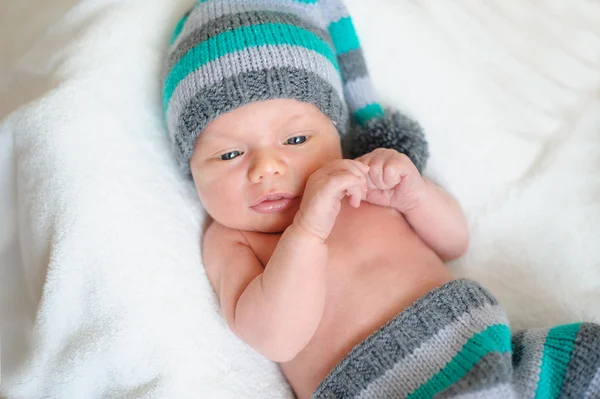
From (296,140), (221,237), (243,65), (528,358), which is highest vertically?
(243,65)

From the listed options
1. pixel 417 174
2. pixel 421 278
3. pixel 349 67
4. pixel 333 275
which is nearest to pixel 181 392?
pixel 333 275

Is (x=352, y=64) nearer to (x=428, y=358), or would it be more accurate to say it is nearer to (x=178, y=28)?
(x=178, y=28)

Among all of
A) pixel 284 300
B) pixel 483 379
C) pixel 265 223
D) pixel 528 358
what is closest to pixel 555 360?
pixel 528 358

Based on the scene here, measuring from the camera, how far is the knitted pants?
2.72 feet

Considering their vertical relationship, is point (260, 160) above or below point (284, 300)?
above

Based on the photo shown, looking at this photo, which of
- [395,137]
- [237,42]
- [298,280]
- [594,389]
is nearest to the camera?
[594,389]

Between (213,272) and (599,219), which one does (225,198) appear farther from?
(599,219)

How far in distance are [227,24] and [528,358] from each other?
2.60 feet

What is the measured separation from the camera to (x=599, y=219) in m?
1.09

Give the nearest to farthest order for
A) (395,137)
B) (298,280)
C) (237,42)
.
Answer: (298,280) → (237,42) → (395,137)

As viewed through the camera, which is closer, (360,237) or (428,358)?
(428,358)

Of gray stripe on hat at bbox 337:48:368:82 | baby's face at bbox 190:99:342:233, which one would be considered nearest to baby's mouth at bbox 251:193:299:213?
baby's face at bbox 190:99:342:233

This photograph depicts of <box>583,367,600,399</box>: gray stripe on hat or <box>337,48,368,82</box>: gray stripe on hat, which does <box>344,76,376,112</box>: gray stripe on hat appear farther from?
<box>583,367,600,399</box>: gray stripe on hat

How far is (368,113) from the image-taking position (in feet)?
3.96
